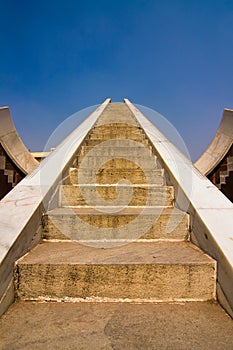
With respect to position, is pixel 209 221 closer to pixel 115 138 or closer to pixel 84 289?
pixel 84 289

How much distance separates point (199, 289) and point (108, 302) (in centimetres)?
55

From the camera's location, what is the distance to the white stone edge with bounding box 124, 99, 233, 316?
1537mm

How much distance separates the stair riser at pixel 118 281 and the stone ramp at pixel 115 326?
0.06 m

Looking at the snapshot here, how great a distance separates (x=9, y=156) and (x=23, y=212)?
3.75 metres

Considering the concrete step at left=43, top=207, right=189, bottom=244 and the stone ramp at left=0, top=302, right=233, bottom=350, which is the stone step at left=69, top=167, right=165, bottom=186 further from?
the stone ramp at left=0, top=302, right=233, bottom=350

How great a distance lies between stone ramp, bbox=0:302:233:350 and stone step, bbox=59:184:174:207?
1226 mm

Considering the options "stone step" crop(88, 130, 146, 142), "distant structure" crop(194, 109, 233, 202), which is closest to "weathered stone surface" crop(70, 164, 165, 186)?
"stone step" crop(88, 130, 146, 142)

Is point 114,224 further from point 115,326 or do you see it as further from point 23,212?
point 115,326

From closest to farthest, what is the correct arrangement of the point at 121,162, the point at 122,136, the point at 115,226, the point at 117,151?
1. the point at 115,226
2. the point at 121,162
3. the point at 117,151
4. the point at 122,136

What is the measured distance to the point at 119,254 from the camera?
6.00 feet

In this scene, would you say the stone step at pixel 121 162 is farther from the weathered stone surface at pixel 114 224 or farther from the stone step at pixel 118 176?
the weathered stone surface at pixel 114 224

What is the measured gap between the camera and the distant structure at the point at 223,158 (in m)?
5.04

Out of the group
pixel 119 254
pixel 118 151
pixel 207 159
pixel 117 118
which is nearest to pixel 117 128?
pixel 117 118

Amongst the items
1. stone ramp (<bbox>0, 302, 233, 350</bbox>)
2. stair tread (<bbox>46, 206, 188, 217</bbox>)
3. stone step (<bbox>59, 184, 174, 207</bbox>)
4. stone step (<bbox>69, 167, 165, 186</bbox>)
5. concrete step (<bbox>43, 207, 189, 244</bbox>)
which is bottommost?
stone ramp (<bbox>0, 302, 233, 350</bbox>)
